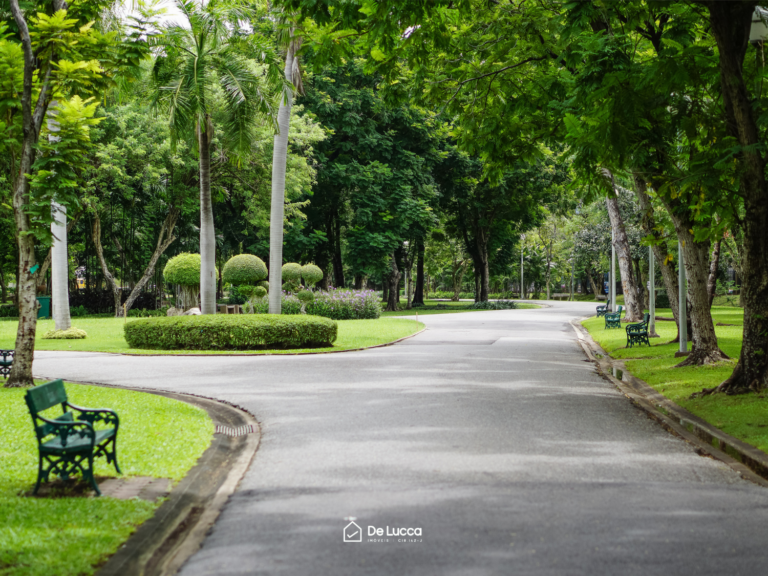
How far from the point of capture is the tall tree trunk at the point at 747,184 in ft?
31.5

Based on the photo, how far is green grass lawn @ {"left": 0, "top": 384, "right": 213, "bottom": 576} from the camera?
432 centimetres

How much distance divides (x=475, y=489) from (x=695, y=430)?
14.6 ft

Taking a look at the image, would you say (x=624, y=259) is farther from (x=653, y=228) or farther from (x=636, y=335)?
(x=653, y=228)

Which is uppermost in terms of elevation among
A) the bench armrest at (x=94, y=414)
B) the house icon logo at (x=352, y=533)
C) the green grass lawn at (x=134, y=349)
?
the bench armrest at (x=94, y=414)

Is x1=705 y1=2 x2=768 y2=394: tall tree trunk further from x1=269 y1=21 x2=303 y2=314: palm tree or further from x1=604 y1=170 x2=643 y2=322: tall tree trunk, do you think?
x1=604 y1=170 x2=643 y2=322: tall tree trunk

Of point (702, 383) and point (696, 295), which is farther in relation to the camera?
point (696, 295)

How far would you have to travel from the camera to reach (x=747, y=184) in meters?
10.3

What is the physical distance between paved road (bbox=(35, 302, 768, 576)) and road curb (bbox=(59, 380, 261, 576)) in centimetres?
15

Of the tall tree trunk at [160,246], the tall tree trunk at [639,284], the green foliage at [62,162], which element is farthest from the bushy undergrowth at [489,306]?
the green foliage at [62,162]

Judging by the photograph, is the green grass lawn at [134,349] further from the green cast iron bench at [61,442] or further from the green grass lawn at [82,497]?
the green cast iron bench at [61,442]

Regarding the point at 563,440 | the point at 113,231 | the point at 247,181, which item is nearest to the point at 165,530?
the point at 563,440

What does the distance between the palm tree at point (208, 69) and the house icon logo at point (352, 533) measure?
15367 mm

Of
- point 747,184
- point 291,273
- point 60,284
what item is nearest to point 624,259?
point 291,273


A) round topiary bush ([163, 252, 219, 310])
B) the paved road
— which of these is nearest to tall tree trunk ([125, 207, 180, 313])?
round topiary bush ([163, 252, 219, 310])
